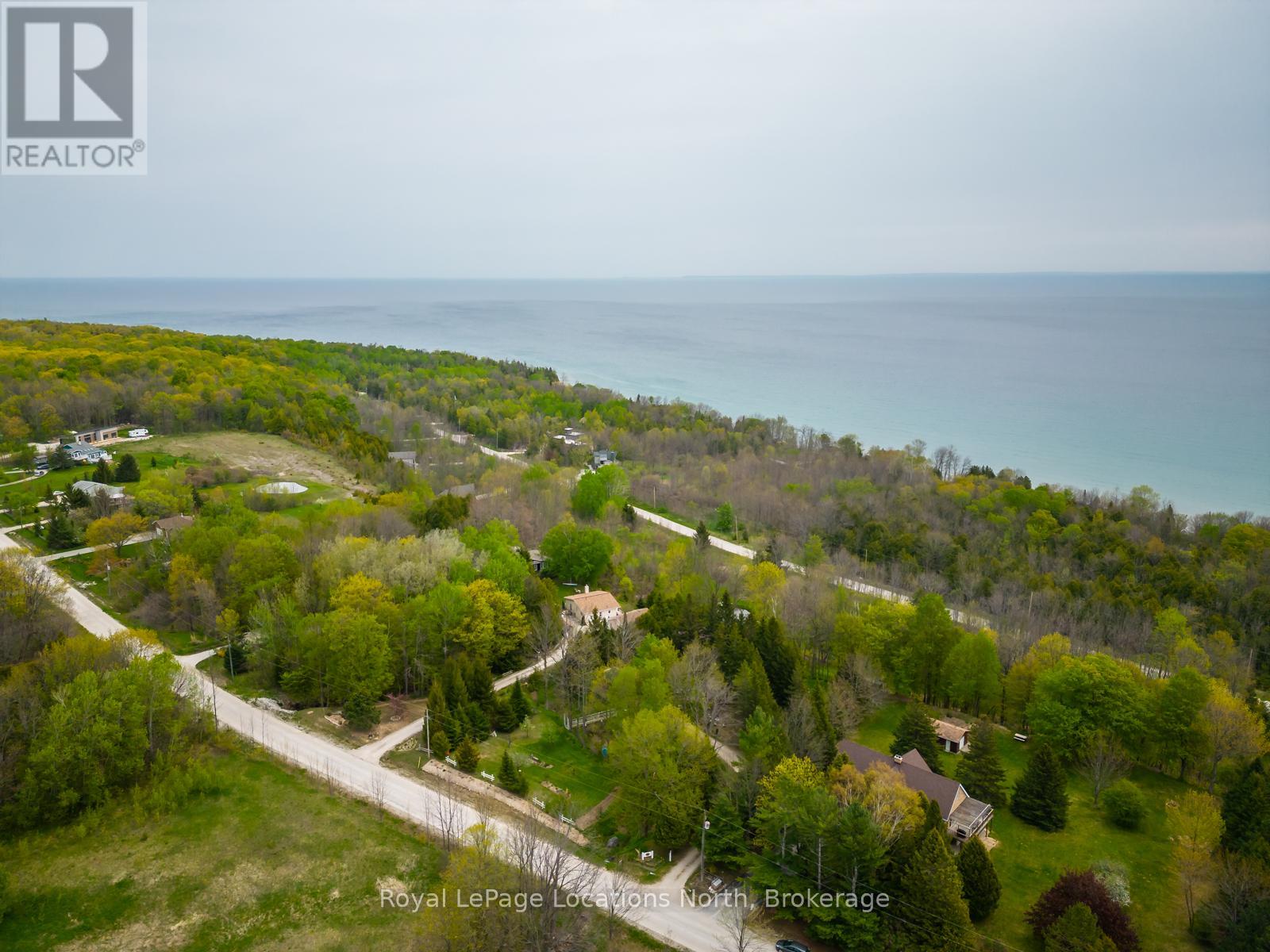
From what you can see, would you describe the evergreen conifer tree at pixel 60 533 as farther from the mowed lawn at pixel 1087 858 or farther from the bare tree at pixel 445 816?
the mowed lawn at pixel 1087 858

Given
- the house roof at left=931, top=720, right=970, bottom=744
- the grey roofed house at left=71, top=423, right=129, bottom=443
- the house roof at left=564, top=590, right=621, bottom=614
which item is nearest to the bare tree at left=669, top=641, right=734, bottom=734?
the house roof at left=931, top=720, right=970, bottom=744

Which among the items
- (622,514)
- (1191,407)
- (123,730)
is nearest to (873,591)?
(622,514)

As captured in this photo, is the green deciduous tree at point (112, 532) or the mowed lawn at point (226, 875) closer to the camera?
the mowed lawn at point (226, 875)

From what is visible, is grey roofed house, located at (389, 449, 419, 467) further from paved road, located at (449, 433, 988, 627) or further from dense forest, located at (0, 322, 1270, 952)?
paved road, located at (449, 433, 988, 627)

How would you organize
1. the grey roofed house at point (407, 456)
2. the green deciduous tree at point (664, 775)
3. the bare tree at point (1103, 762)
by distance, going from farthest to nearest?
the grey roofed house at point (407, 456), the bare tree at point (1103, 762), the green deciduous tree at point (664, 775)

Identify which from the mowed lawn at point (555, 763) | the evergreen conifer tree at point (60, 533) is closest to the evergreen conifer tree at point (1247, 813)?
the mowed lawn at point (555, 763)

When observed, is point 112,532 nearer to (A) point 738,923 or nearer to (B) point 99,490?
(B) point 99,490

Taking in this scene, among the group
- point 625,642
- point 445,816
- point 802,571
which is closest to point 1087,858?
point 625,642
